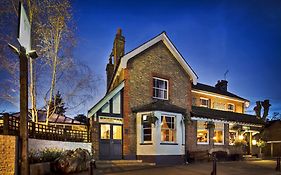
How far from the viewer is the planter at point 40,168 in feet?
39.1

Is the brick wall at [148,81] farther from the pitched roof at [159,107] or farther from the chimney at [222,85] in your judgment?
the chimney at [222,85]

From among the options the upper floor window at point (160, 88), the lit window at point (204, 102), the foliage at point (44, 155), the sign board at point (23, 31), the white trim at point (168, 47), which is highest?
the white trim at point (168, 47)

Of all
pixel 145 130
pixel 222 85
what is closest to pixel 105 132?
pixel 145 130

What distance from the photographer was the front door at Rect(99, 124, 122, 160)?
19433 mm

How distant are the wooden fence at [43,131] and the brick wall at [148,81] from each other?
309cm

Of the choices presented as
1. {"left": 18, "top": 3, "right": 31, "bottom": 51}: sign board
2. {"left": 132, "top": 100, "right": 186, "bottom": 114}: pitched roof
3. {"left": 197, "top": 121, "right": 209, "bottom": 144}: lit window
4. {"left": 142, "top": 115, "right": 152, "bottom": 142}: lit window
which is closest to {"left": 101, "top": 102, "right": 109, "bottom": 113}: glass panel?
{"left": 132, "top": 100, "right": 186, "bottom": 114}: pitched roof

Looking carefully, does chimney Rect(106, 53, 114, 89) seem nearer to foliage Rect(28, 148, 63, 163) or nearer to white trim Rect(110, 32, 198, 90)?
white trim Rect(110, 32, 198, 90)

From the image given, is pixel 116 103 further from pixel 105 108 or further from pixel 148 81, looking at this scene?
pixel 148 81

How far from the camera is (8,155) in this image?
34.7 feet

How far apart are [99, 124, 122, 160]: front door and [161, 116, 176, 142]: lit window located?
297 cm

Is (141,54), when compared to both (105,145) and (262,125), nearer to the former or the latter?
(105,145)

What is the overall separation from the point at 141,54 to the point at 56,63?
20.4ft

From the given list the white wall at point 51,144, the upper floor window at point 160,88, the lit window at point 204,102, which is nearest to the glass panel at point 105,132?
the white wall at point 51,144

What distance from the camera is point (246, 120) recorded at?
28906mm
